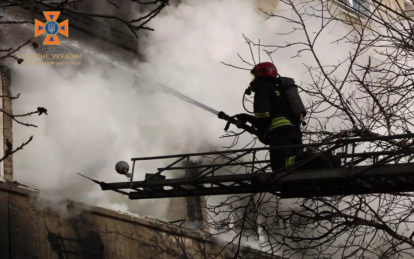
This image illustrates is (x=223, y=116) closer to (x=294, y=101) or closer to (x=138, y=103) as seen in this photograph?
(x=294, y=101)

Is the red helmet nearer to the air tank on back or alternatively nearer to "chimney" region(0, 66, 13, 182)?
the air tank on back

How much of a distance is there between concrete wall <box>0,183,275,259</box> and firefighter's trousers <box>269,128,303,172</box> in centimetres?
267

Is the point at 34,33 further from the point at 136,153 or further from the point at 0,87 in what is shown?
the point at 136,153

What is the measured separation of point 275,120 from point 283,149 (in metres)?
0.32

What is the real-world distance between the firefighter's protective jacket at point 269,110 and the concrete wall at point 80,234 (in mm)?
2691

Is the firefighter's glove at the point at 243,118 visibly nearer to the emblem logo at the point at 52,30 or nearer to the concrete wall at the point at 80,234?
the concrete wall at the point at 80,234

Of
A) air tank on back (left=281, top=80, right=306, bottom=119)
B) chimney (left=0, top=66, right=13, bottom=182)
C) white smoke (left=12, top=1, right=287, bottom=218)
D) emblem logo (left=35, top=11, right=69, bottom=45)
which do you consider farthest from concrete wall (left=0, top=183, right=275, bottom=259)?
emblem logo (left=35, top=11, right=69, bottom=45)

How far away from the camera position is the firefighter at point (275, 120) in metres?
4.94

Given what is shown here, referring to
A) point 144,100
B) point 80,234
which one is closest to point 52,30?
point 144,100

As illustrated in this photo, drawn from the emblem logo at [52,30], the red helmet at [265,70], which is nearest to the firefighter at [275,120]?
the red helmet at [265,70]

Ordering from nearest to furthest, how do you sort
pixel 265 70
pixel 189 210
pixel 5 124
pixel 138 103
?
pixel 265 70, pixel 5 124, pixel 189 210, pixel 138 103

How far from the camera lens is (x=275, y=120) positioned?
5.07m

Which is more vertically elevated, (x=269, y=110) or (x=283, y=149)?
(x=269, y=110)

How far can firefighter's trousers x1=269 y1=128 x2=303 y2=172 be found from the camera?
4.86 metres
